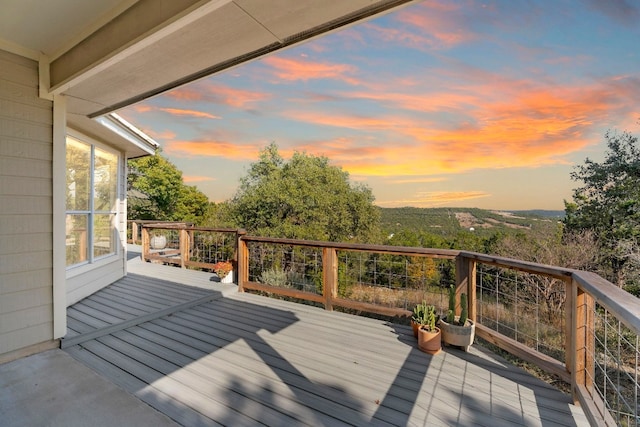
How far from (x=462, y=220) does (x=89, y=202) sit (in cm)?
1336

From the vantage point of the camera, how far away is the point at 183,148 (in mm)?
17047

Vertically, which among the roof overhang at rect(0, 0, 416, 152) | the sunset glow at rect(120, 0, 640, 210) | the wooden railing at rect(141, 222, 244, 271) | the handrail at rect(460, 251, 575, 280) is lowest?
the wooden railing at rect(141, 222, 244, 271)

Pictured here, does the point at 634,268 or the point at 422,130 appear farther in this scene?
the point at 422,130

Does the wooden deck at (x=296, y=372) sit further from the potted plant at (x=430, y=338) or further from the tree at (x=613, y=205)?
the tree at (x=613, y=205)

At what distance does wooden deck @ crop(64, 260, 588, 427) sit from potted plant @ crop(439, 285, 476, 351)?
12 centimetres

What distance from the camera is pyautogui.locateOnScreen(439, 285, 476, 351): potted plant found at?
2652 millimetres

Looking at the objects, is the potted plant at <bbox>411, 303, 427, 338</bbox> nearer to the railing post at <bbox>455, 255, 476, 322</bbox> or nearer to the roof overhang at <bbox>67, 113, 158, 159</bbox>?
the railing post at <bbox>455, 255, 476, 322</bbox>

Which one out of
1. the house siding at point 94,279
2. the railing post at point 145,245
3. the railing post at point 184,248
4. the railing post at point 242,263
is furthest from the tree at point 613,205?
the railing post at point 145,245

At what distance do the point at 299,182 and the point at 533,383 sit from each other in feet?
37.9

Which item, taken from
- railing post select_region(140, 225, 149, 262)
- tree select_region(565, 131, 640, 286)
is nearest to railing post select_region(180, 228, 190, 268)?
railing post select_region(140, 225, 149, 262)

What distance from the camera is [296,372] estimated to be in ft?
7.56

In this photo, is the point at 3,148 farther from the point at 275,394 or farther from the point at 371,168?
the point at 371,168

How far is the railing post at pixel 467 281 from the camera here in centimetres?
289

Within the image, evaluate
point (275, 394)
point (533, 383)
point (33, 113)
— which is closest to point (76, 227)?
point (33, 113)
